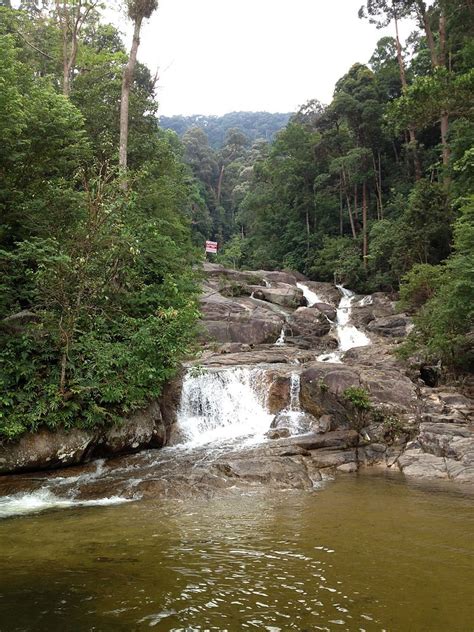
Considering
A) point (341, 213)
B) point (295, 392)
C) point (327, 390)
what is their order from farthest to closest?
point (341, 213) < point (295, 392) < point (327, 390)

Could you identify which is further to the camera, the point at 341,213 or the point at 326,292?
the point at 341,213

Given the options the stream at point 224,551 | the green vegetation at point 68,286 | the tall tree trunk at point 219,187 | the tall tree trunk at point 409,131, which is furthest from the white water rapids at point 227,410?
the tall tree trunk at point 219,187

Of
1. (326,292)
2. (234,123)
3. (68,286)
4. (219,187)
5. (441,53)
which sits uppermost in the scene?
(234,123)

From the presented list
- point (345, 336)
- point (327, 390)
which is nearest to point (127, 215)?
point (327, 390)

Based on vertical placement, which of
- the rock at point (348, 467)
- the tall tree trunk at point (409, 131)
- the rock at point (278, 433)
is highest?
the tall tree trunk at point (409, 131)

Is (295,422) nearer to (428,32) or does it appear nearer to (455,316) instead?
(455,316)

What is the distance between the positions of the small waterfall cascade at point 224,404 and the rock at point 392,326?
9.88 metres

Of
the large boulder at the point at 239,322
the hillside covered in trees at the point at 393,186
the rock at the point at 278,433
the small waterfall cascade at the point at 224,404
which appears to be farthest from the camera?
the large boulder at the point at 239,322

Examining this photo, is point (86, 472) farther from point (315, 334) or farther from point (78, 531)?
point (315, 334)

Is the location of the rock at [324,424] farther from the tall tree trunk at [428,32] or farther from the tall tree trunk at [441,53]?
the tall tree trunk at [428,32]

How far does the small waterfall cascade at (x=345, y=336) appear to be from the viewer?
18.3 metres

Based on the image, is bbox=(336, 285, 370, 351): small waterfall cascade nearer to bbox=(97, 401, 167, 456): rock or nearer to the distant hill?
bbox=(97, 401, 167, 456): rock

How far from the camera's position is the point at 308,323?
76.8 feet

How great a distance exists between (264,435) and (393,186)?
1091 inches
